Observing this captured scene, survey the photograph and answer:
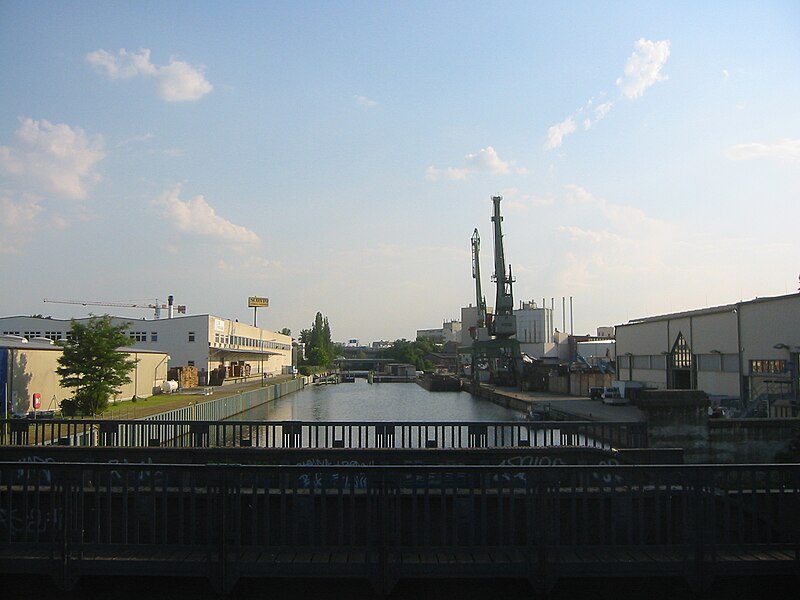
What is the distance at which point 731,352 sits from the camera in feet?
140

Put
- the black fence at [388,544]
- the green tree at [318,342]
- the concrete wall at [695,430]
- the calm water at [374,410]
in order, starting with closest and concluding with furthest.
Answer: the black fence at [388,544] < the concrete wall at [695,430] < the calm water at [374,410] < the green tree at [318,342]

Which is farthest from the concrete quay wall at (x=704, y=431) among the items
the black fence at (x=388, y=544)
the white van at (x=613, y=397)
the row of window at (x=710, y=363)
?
the white van at (x=613, y=397)

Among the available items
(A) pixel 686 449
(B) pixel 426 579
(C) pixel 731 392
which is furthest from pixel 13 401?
(C) pixel 731 392

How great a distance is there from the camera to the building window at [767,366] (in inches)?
1454

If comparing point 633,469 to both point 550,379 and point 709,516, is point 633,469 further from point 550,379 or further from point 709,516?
point 550,379

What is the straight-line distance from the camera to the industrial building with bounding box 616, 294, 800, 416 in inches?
1416

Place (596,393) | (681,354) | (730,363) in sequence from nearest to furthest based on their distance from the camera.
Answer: (730,363)
(681,354)
(596,393)

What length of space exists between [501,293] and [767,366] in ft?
193

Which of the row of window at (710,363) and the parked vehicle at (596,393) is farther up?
the row of window at (710,363)

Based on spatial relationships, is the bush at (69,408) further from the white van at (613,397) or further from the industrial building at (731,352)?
the white van at (613,397)

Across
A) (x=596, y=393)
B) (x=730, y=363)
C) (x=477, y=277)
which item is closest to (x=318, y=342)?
(x=477, y=277)

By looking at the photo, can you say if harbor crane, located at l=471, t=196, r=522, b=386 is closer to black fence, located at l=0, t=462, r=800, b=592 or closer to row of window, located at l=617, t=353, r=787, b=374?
row of window, located at l=617, t=353, r=787, b=374

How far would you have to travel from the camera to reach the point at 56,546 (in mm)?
5898

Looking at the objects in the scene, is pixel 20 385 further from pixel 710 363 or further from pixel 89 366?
pixel 710 363
